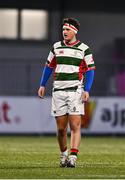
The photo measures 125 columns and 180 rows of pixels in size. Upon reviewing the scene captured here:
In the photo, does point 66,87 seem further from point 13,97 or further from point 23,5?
point 23,5

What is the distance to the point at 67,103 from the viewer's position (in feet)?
44.8

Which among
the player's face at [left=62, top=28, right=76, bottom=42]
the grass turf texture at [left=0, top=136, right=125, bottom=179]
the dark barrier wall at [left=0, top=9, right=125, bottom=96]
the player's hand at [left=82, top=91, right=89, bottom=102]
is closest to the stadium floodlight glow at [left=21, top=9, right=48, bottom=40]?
the dark barrier wall at [left=0, top=9, right=125, bottom=96]

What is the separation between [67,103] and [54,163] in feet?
4.51

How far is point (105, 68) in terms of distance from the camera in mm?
27453

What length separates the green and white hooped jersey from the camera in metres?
13.6

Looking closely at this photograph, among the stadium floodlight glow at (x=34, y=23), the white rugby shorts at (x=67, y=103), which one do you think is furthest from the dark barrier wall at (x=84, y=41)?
the white rugby shorts at (x=67, y=103)

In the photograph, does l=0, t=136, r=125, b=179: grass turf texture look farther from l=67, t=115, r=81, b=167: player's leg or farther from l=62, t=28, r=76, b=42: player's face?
l=62, t=28, r=76, b=42: player's face

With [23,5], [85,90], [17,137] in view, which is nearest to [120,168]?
[85,90]

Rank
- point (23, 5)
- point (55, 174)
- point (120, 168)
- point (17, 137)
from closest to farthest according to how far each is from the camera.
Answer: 1. point (55, 174)
2. point (120, 168)
3. point (17, 137)
4. point (23, 5)

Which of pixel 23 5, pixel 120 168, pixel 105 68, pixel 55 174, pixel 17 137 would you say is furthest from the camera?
pixel 23 5

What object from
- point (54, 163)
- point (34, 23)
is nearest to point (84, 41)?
point (34, 23)

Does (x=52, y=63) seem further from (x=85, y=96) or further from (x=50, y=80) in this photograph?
(x=50, y=80)

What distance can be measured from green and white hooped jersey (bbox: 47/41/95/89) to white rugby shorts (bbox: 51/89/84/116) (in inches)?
4.4

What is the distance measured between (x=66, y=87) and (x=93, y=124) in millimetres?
12330
